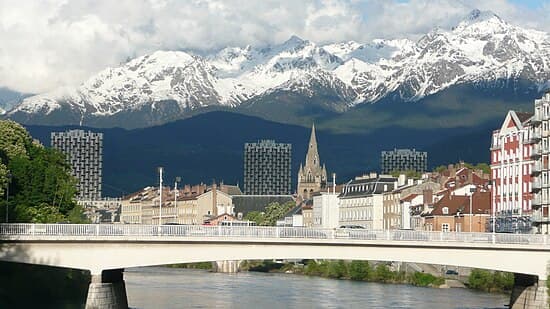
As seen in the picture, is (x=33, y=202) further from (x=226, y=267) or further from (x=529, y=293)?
(x=226, y=267)

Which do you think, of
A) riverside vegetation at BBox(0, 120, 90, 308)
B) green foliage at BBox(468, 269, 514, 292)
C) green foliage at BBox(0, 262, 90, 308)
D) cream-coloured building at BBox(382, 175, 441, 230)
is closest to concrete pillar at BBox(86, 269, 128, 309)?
green foliage at BBox(0, 262, 90, 308)

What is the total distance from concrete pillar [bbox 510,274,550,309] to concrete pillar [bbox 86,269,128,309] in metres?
26.1

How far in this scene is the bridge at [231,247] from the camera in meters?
77.9

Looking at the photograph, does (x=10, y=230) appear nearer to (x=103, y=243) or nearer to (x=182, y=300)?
(x=103, y=243)

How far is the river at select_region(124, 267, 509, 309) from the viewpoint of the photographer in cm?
10188

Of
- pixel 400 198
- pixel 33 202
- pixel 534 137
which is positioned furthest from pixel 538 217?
pixel 400 198

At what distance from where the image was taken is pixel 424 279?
132000 millimetres

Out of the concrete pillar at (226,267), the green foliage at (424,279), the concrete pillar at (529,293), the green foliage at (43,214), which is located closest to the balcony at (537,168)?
the green foliage at (424,279)

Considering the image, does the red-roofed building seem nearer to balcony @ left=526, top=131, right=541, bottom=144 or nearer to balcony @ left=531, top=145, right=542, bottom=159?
balcony @ left=526, top=131, right=541, bottom=144

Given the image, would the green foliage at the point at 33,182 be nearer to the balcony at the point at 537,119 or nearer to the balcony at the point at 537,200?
the balcony at the point at 537,200

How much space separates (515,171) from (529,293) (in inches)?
2035

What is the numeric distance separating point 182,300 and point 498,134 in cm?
5147

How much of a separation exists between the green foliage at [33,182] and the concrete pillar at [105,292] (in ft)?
44.7

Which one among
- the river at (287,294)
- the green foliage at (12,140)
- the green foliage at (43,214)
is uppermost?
the green foliage at (12,140)
